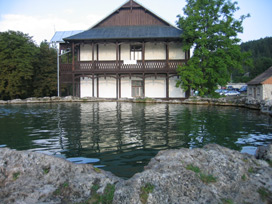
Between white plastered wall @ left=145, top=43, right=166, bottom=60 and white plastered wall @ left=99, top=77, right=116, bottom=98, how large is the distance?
16.4ft

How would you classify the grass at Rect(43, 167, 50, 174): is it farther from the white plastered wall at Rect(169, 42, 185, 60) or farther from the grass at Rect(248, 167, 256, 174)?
the white plastered wall at Rect(169, 42, 185, 60)

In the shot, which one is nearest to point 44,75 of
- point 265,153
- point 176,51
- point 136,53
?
point 136,53

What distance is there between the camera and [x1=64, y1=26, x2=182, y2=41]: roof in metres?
28.6

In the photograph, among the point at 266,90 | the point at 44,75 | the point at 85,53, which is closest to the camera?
the point at 85,53

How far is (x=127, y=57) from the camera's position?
3120 cm

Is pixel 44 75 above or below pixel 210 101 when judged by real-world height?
above

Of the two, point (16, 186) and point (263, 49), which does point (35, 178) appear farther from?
point (263, 49)

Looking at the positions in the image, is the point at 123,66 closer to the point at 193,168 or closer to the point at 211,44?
the point at 211,44

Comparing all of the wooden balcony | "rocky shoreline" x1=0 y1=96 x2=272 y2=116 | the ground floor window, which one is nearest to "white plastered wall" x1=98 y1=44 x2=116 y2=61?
the wooden balcony

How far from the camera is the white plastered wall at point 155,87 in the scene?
101 feet

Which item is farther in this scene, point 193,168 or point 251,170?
point 251,170

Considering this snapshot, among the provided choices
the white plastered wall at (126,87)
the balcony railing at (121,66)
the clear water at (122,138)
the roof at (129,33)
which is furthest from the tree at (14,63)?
the clear water at (122,138)

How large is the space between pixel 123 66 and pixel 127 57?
193 cm

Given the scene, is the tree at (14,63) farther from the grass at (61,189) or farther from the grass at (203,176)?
the grass at (203,176)
